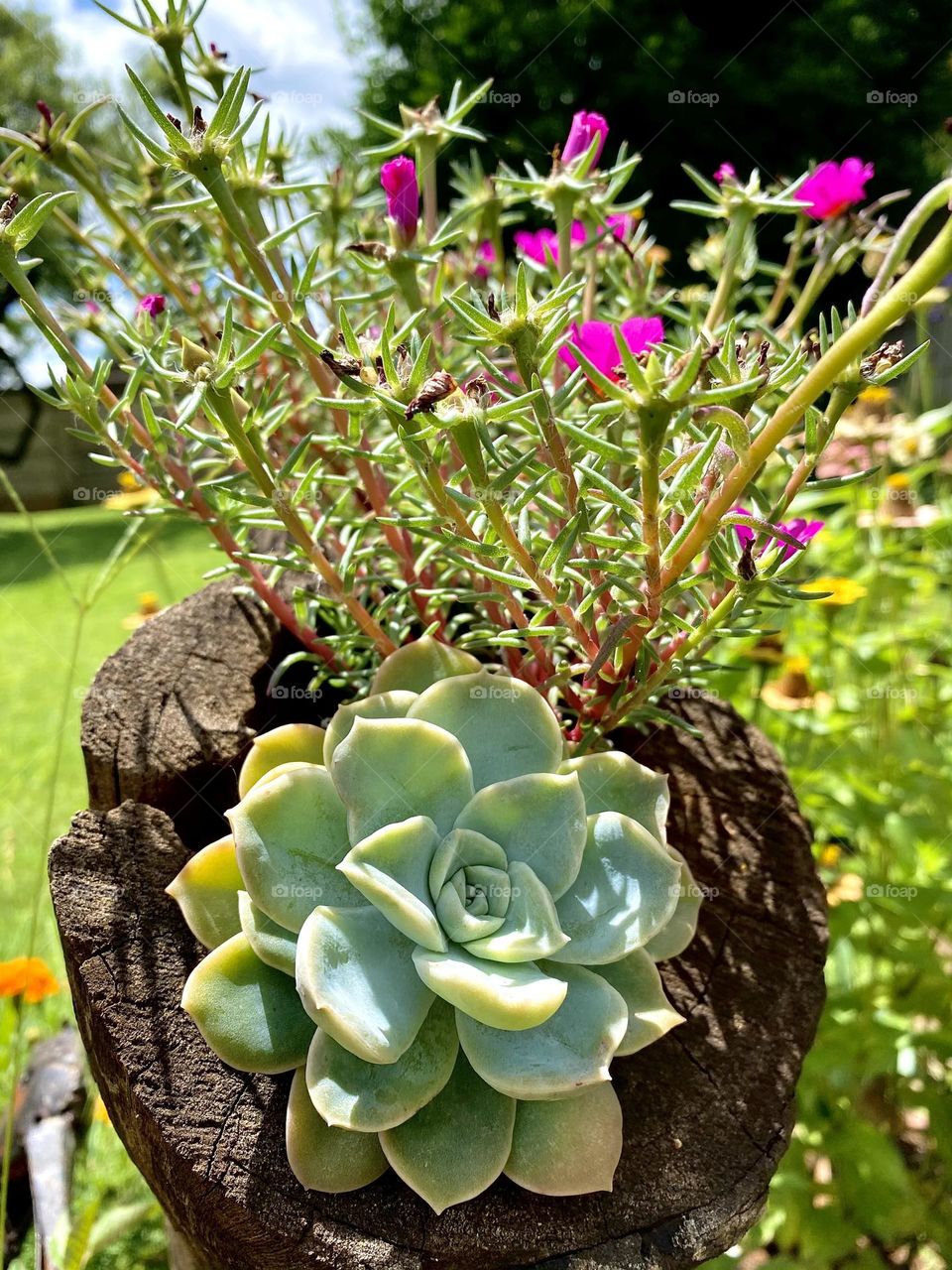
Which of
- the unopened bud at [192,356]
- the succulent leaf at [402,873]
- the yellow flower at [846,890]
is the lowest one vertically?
the yellow flower at [846,890]

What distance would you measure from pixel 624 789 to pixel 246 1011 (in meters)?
0.30

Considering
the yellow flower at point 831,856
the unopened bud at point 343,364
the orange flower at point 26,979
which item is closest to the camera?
the unopened bud at point 343,364

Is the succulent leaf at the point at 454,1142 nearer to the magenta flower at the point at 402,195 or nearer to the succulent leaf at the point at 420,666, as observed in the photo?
the succulent leaf at the point at 420,666

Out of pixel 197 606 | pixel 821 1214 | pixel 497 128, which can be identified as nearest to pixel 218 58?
pixel 197 606

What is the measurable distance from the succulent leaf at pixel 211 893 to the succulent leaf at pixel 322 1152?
11 centimetres

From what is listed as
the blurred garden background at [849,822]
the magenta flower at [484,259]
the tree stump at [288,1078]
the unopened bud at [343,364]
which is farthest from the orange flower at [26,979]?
the magenta flower at [484,259]

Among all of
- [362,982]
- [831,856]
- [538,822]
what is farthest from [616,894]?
[831,856]

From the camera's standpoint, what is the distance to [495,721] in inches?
25.8

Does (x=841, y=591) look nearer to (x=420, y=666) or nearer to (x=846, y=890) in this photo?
(x=846, y=890)

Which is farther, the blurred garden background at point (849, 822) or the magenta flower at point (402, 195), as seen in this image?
the blurred garden background at point (849, 822)

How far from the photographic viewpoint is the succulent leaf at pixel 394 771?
59cm

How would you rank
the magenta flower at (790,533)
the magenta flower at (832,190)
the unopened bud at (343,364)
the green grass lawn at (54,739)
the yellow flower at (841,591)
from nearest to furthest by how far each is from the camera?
the unopened bud at (343,364) < the magenta flower at (790,533) < the magenta flower at (832,190) < the yellow flower at (841,591) < the green grass lawn at (54,739)

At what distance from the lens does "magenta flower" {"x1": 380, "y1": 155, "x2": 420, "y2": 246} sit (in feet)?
2.19

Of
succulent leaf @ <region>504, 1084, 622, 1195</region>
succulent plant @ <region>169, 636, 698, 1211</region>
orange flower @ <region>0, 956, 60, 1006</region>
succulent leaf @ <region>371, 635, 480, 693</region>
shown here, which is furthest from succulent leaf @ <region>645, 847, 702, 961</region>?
orange flower @ <region>0, 956, 60, 1006</region>
